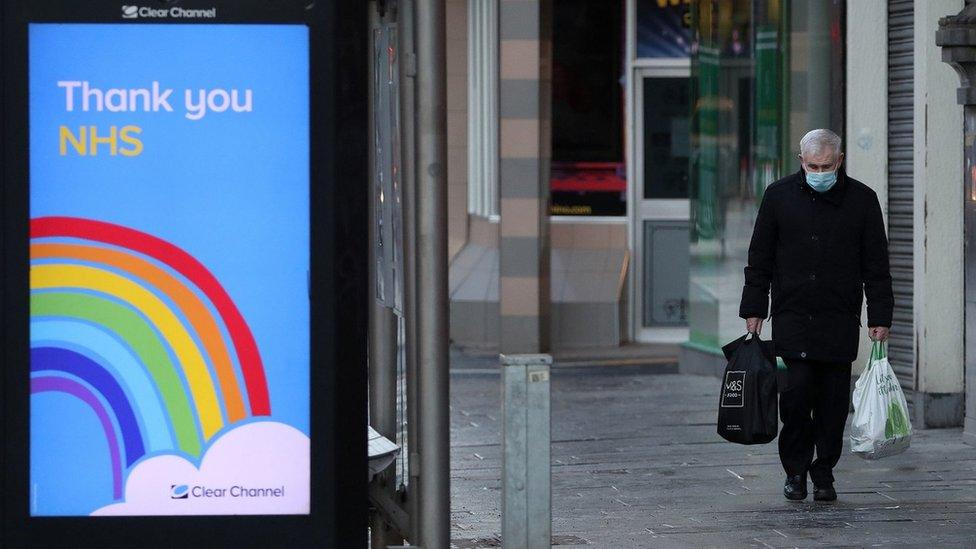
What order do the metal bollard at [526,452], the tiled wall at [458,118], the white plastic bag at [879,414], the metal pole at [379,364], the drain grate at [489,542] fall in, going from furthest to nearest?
the tiled wall at [458,118]
the white plastic bag at [879,414]
the drain grate at [489,542]
the metal pole at [379,364]
the metal bollard at [526,452]

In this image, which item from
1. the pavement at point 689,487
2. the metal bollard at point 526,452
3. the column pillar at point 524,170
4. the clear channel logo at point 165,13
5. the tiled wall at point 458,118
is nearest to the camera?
the clear channel logo at point 165,13

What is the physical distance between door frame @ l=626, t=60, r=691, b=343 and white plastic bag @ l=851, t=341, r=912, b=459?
8.33 meters

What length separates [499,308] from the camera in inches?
597

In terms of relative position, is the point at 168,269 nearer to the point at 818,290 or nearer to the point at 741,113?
the point at 818,290

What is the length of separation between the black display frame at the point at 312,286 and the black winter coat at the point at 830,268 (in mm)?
3283

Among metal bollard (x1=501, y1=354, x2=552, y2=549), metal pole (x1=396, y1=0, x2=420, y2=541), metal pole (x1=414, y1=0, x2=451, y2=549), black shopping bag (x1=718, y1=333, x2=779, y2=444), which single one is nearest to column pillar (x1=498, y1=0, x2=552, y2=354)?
black shopping bag (x1=718, y1=333, x2=779, y2=444)

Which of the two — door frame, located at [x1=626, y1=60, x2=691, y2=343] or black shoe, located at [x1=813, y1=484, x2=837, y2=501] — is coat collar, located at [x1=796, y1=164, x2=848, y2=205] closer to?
black shoe, located at [x1=813, y1=484, x2=837, y2=501]

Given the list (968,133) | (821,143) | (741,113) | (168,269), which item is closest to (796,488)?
(821,143)

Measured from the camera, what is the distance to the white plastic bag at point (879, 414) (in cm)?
760

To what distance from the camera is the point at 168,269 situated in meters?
4.86

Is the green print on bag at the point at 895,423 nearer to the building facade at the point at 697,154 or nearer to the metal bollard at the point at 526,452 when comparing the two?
the building facade at the point at 697,154

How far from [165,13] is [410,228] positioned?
3.31 ft

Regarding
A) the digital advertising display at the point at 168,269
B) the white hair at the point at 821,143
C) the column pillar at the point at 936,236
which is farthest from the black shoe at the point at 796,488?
the digital advertising display at the point at 168,269

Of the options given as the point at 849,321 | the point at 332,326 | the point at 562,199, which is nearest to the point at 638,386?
the point at 562,199
